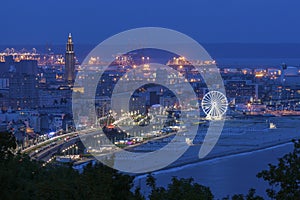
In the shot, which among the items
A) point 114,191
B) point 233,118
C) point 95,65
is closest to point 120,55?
point 95,65

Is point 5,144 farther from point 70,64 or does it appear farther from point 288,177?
point 70,64

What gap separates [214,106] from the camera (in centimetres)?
1265

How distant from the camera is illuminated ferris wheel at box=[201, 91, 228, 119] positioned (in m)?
12.5

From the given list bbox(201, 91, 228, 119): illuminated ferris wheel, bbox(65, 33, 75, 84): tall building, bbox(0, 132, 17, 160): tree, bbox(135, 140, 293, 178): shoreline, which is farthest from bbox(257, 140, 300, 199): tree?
bbox(65, 33, 75, 84): tall building

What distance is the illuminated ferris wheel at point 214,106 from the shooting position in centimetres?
1252

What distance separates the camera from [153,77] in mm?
17891

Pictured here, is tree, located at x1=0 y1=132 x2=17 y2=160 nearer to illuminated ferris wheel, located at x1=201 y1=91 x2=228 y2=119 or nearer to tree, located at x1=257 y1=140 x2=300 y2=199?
tree, located at x1=257 y1=140 x2=300 y2=199

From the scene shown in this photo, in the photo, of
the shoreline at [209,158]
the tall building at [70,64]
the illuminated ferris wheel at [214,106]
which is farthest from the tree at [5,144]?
the tall building at [70,64]

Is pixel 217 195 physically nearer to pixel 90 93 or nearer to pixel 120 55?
pixel 90 93

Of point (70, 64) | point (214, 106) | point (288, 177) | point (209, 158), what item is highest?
point (70, 64)

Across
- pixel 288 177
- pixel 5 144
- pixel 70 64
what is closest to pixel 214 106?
pixel 70 64

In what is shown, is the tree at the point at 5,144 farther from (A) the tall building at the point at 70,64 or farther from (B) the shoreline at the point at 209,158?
(A) the tall building at the point at 70,64

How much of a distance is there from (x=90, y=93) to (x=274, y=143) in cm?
620

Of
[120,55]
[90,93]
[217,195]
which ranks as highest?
[120,55]
